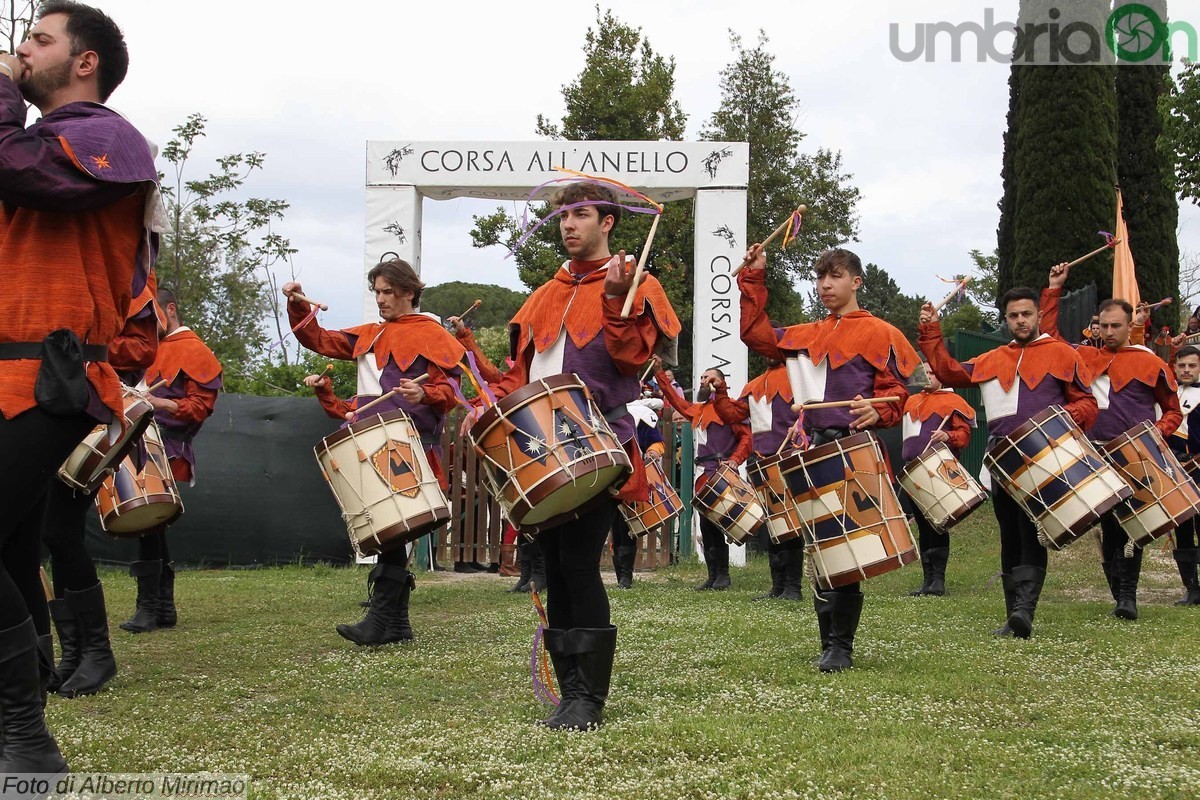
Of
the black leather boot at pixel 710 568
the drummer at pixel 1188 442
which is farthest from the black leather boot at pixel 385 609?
the drummer at pixel 1188 442

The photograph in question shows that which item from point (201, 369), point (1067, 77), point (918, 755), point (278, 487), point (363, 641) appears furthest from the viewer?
point (1067, 77)

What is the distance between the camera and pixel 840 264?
18.6 feet

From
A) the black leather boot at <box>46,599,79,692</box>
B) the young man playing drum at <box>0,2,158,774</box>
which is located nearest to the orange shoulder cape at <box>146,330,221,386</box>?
the black leather boot at <box>46,599,79,692</box>

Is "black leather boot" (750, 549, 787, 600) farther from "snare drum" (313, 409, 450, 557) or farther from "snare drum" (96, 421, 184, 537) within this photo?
"snare drum" (96, 421, 184, 537)

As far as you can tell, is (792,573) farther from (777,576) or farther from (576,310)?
(576,310)

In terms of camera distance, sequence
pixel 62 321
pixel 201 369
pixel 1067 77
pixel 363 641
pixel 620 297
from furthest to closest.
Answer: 1. pixel 1067 77
2. pixel 201 369
3. pixel 363 641
4. pixel 620 297
5. pixel 62 321

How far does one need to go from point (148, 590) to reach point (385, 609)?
1.71 meters

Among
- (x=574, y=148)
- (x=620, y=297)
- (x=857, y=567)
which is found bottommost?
(x=857, y=567)

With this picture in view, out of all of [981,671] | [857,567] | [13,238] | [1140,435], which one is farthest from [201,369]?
[1140,435]

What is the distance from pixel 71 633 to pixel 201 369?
196 cm

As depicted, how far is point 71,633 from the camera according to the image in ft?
16.9

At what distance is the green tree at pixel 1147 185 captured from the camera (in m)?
20.1

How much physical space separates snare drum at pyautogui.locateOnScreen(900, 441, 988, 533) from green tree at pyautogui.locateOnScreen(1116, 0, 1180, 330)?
13.1 meters

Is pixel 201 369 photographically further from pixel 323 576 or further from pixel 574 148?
pixel 574 148
